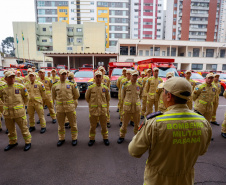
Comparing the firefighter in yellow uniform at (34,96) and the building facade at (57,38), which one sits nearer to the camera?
the firefighter in yellow uniform at (34,96)

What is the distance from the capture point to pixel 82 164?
331 cm

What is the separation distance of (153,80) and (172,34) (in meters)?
61.9

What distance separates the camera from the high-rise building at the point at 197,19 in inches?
2072

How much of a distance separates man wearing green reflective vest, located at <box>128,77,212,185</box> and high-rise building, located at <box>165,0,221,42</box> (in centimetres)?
6233

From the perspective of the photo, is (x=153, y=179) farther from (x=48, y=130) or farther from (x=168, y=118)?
(x=48, y=130)

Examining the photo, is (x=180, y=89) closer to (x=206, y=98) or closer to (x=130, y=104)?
(x=130, y=104)

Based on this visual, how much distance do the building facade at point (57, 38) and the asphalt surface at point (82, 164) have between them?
37.1 m

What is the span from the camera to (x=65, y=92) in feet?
13.6

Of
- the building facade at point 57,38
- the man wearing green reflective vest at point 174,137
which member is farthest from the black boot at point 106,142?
the building facade at point 57,38

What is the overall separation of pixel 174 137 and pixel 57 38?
44.6 metres

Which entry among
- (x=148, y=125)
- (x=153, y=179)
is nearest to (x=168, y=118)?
(x=148, y=125)

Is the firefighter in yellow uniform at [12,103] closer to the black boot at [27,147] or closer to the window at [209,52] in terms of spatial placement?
the black boot at [27,147]

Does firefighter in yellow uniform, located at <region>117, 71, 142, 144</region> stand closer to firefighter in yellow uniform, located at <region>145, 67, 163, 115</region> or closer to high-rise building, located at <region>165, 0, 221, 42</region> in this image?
firefighter in yellow uniform, located at <region>145, 67, 163, 115</region>

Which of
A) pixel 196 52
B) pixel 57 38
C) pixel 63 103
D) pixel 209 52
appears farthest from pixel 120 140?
pixel 57 38
